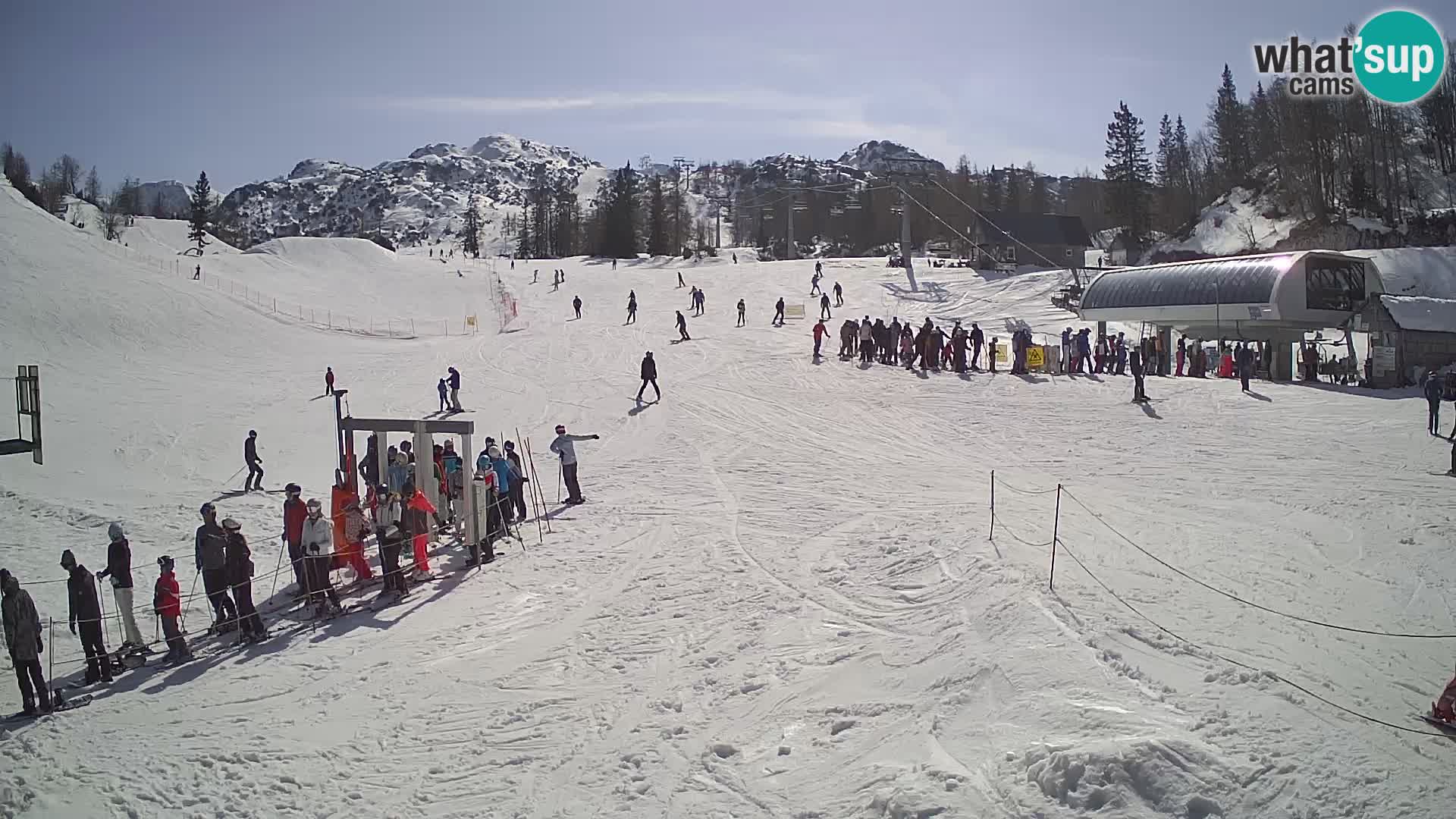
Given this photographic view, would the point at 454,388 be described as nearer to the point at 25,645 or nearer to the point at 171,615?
the point at 171,615

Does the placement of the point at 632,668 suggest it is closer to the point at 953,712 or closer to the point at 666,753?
the point at 666,753

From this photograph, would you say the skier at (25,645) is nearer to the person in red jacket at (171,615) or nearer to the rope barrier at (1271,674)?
the person in red jacket at (171,615)

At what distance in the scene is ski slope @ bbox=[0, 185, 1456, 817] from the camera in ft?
22.8

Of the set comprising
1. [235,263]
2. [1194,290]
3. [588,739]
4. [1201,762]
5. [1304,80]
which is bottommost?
[588,739]

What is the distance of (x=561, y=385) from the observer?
97.5 ft

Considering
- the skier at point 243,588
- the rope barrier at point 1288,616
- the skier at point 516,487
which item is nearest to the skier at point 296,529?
the skier at point 243,588

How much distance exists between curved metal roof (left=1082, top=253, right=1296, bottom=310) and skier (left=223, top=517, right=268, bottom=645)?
29.2m

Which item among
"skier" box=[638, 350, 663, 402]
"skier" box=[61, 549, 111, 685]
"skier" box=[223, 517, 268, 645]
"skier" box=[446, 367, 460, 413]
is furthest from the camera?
"skier" box=[446, 367, 460, 413]

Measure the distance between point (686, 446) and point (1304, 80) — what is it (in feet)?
91.5

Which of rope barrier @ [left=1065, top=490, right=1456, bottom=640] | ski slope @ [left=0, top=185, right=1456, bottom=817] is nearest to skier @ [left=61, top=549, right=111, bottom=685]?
ski slope @ [left=0, top=185, right=1456, bottom=817]

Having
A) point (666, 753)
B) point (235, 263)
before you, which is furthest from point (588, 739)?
point (235, 263)

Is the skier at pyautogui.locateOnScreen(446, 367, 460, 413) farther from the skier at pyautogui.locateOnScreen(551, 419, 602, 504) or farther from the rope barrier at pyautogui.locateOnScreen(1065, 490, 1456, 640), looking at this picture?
the rope barrier at pyautogui.locateOnScreen(1065, 490, 1456, 640)

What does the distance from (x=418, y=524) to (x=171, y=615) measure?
11.0ft

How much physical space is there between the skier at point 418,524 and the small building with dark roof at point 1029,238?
176 ft
